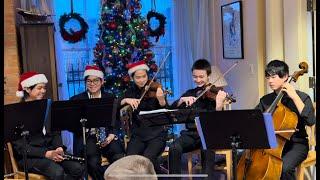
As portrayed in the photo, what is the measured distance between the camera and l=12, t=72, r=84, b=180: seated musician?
2.58 meters

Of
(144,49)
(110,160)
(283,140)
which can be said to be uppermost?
(144,49)

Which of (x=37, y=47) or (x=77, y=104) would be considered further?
(x=37, y=47)

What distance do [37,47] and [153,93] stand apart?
1.24 metres

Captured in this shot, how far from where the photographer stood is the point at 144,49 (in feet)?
13.5

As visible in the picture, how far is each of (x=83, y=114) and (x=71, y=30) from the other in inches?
70.2

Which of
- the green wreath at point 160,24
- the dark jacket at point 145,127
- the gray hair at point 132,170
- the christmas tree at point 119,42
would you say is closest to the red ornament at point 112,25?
the christmas tree at point 119,42

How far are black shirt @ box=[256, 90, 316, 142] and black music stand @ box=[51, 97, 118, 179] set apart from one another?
958 millimetres

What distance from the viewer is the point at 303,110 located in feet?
8.09

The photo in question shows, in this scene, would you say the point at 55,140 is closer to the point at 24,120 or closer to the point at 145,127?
the point at 24,120

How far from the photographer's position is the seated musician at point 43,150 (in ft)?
8.48

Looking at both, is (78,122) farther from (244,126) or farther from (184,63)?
(184,63)

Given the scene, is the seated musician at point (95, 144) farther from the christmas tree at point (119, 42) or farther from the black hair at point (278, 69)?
the black hair at point (278, 69)

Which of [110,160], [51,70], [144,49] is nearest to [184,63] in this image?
[144,49]

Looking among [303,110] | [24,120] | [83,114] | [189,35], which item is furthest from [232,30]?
[24,120]
